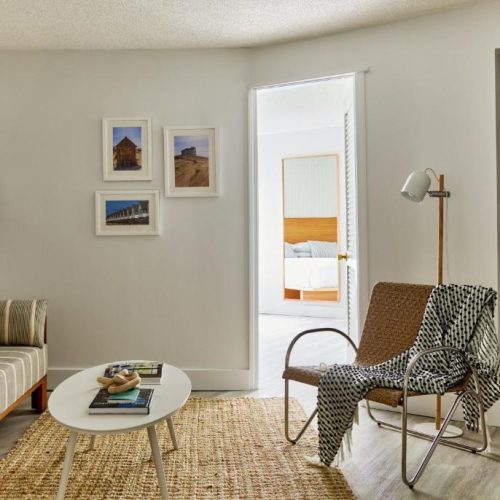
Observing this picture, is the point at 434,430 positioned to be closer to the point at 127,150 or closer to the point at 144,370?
the point at 144,370

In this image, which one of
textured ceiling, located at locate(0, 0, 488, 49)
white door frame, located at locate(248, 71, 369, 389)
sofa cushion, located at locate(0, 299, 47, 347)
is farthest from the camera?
white door frame, located at locate(248, 71, 369, 389)

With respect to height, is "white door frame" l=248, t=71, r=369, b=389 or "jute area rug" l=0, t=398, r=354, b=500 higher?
"white door frame" l=248, t=71, r=369, b=389

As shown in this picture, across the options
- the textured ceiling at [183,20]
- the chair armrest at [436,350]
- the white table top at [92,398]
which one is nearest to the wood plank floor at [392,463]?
the chair armrest at [436,350]

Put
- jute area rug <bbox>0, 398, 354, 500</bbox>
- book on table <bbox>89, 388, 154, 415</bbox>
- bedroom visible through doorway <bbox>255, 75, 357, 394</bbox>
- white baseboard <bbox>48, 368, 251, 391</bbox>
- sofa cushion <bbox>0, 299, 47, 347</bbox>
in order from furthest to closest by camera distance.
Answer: bedroom visible through doorway <bbox>255, 75, 357, 394</bbox> → white baseboard <bbox>48, 368, 251, 391</bbox> → sofa cushion <bbox>0, 299, 47, 347</bbox> → jute area rug <bbox>0, 398, 354, 500</bbox> → book on table <bbox>89, 388, 154, 415</bbox>

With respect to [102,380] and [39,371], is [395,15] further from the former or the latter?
[39,371]

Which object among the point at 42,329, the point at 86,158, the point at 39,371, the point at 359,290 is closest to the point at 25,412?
the point at 39,371

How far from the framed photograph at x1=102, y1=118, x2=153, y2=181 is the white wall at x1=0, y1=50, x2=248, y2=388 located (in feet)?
0.21

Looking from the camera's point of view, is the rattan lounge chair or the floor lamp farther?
the floor lamp

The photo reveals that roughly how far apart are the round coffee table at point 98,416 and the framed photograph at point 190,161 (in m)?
1.71

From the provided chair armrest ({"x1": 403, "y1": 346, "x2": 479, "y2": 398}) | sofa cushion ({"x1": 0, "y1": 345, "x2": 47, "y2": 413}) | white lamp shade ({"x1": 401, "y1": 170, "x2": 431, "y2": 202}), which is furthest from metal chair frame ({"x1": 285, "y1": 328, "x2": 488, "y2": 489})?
sofa cushion ({"x1": 0, "y1": 345, "x2": 47, "y2": 413})

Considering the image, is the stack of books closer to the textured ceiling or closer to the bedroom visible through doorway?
the textured ceiling

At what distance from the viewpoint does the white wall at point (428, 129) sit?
3.01 metres

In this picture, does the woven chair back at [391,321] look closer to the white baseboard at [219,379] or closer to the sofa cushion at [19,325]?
the white baseboard at [219,379]

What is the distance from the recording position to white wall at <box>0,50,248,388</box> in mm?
3730
